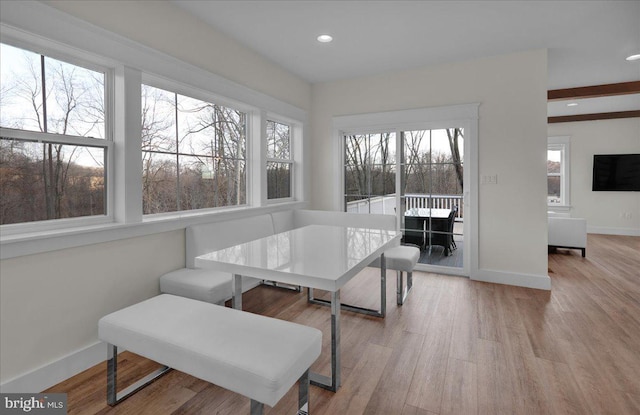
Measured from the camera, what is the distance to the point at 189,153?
2.91 meters

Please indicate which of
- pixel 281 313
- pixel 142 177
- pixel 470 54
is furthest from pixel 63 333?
pixel 470 54

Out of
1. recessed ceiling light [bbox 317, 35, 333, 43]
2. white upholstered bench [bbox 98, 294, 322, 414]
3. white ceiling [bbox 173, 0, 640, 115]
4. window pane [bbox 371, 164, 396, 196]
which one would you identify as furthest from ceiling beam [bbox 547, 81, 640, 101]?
white upholstered bench [bbox 98, 294, 322, 414]

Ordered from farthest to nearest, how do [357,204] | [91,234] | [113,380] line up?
[357,204] → [91,234] → [113,380]

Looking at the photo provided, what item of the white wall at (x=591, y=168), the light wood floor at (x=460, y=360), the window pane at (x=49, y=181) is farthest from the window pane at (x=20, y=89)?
the white wall at (x=591, y=168)

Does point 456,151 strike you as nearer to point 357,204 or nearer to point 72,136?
point 357,204

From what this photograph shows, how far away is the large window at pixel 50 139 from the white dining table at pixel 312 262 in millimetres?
1000

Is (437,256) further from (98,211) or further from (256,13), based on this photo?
(98,211)

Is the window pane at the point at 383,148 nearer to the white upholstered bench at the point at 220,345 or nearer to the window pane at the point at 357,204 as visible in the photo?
the window pane at the point at 357,204

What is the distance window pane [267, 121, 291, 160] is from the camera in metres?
4.02

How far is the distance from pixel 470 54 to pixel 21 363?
4.58m

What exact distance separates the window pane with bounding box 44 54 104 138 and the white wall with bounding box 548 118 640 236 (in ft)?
28.3

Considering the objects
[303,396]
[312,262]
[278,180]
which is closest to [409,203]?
[278,180]

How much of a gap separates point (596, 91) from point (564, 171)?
9.46ft

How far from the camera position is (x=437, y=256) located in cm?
414
